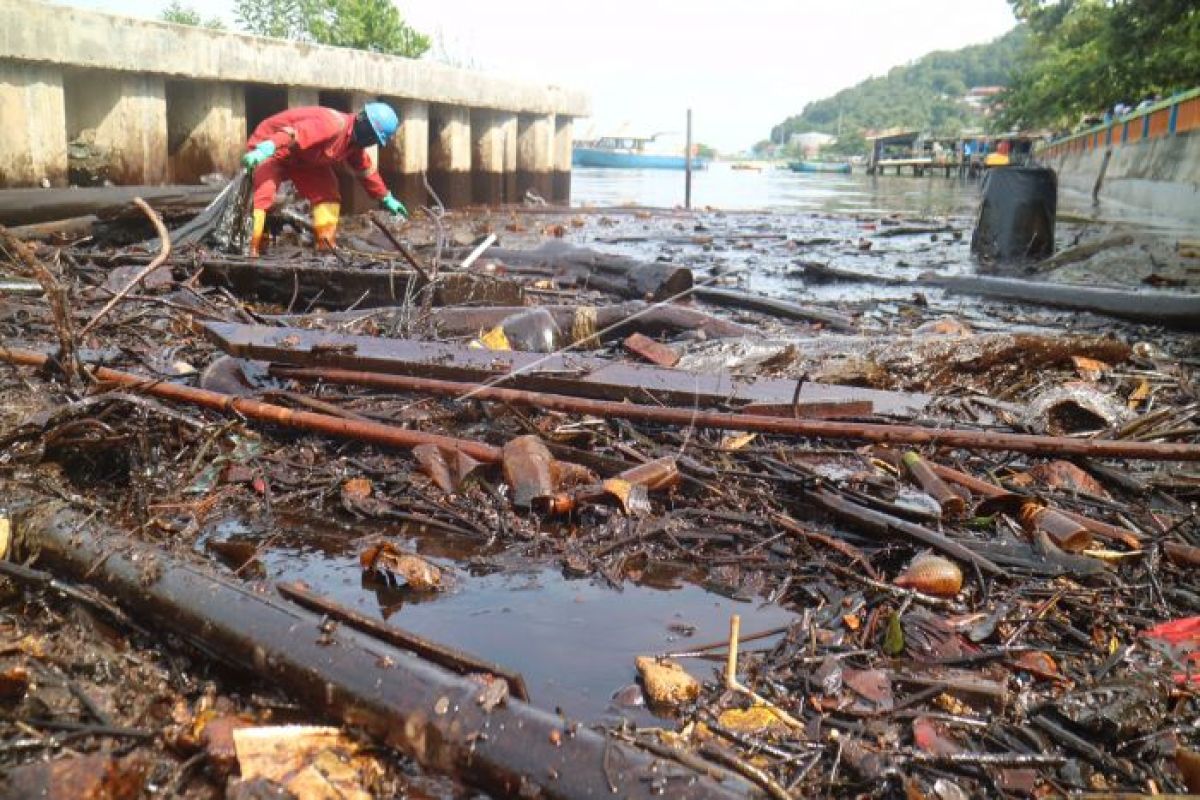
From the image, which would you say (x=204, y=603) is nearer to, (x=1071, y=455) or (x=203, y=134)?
(x=1071, y=455)

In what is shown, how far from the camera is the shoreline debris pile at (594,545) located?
177 centimetres

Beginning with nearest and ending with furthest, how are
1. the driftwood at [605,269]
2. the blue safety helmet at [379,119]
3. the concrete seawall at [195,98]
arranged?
the driftwood at [605,269]
the blue safety helmet at [379,119]
the concrete seawall at [195,98]

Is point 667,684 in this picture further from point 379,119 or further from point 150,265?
point 379,119

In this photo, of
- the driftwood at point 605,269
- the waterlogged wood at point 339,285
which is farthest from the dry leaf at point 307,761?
the driftwood at point 605,269

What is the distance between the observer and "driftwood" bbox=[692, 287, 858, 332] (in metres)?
6.58

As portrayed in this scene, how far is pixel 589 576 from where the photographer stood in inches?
107

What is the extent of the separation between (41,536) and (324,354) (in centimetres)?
174

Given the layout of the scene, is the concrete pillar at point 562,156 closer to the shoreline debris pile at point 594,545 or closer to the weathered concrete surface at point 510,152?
the weathered concrete surface at point 510,152

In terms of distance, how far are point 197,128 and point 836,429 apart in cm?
1244

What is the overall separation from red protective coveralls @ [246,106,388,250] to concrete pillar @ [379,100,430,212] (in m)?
7.40

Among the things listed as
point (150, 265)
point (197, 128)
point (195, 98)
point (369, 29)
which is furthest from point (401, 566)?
point (369, 29)

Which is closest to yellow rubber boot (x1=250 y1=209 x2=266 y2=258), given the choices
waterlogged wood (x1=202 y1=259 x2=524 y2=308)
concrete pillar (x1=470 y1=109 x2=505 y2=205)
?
waterlogged wood (x1=202 y1=259 x2=524 y2=308)

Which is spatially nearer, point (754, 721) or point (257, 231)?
point (754, 721)

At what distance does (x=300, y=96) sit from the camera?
14.0m
